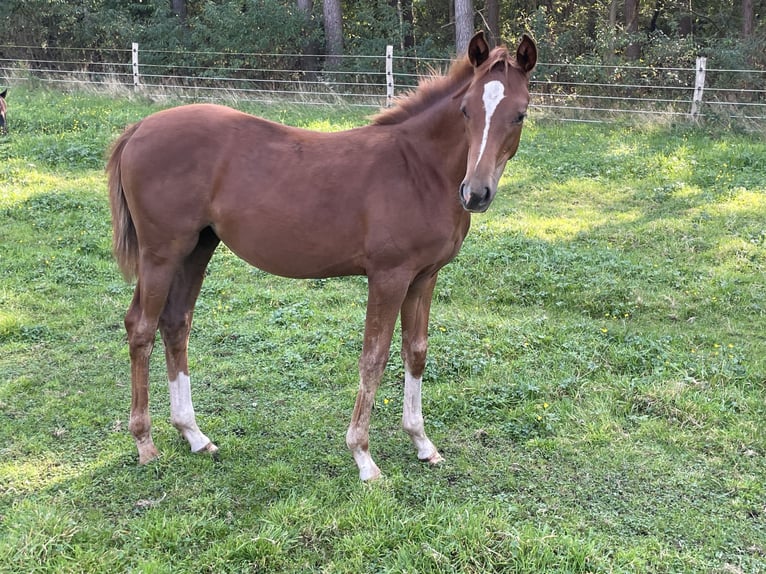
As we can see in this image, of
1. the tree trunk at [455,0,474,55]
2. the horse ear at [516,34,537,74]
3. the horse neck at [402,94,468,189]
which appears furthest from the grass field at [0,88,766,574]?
the tree trunk at [455,0,474,55]

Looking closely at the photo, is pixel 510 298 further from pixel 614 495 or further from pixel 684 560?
pixel 684 560

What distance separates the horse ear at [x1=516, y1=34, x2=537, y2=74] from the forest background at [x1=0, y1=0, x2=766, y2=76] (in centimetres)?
1245

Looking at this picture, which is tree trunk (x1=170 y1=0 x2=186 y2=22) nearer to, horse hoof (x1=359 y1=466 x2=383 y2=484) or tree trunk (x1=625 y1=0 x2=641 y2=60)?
tree trunk (x1=625 y1=0 x2=641 y2=60)

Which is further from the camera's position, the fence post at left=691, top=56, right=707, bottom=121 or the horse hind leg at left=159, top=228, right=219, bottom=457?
the fence post at left=691, top=56, right=707, bottom=121

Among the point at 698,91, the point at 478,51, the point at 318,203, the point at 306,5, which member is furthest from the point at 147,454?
the point at 306,5

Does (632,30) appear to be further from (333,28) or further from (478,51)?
(478,51)

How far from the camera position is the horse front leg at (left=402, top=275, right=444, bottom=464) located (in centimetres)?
369

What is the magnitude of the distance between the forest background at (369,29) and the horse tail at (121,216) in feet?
41.0

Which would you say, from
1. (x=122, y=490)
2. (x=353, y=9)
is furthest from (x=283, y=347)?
(x=353, y=9)

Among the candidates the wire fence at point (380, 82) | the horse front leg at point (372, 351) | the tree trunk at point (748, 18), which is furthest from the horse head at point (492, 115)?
the tree trunk at point (748, 18)

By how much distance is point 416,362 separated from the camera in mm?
3766

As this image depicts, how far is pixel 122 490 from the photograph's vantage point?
335 cm

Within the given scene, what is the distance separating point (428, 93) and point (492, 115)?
658 millimetres

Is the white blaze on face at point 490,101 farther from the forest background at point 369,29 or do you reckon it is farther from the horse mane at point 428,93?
the forest background at point 369,29
